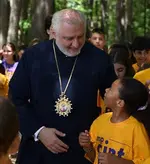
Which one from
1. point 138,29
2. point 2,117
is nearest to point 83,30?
point 2,117

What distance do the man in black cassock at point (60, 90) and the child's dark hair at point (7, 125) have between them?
1.63 m

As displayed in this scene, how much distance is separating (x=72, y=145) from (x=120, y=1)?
26874 mm

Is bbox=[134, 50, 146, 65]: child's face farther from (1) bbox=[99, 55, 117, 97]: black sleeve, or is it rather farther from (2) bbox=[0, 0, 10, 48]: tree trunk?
(2) bbox=[0, 0, 10, 48]: tree trunk

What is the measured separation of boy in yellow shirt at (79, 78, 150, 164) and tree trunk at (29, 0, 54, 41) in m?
10.8

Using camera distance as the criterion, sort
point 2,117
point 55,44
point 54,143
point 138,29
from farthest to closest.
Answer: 1. point 138,29
2. point 55,44
3. point 54,143
4. point 2,117

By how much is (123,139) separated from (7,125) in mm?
1789

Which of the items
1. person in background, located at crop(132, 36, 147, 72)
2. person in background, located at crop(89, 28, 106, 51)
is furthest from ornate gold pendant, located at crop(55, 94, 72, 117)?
person in background, located at crop(89, 28, 106, 51)

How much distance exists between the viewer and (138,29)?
48.6 metres

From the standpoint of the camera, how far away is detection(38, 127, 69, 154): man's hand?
4359mm

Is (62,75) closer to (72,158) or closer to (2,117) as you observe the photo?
(72,158)

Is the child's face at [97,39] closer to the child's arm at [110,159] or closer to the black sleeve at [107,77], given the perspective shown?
the black sleeve at [107,77]

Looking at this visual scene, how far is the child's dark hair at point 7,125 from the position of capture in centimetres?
266

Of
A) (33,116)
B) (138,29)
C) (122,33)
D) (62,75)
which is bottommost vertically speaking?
(138,29)

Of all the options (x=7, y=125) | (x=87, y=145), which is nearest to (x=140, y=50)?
(x=87, y=145)
